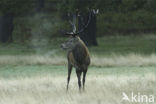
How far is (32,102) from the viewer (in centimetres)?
1317

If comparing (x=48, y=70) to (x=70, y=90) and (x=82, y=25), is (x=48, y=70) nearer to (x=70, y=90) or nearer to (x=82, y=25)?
(x=70, y=90)

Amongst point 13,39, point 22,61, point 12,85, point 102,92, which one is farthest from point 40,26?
point 102,92

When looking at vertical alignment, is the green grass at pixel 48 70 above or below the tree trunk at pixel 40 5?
above

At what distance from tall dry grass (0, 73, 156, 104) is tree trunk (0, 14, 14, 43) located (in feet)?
95.7

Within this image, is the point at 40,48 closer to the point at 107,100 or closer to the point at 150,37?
the point at 150,37

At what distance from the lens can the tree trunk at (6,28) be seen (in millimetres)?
47491

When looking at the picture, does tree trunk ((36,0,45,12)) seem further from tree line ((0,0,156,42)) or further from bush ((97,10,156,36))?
bush ((97,10,156,36))

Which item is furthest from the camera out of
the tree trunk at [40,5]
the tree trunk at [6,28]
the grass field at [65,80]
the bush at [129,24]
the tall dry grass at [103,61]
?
the tree trunk at [40,5]

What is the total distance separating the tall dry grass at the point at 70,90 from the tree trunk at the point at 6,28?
1148 inches

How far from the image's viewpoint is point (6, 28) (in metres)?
48.2

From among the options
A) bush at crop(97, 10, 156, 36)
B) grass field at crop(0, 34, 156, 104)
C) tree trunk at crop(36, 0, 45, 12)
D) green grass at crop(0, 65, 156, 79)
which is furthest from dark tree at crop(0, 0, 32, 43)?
tree trunk at crop(36, 0, 45, 12)

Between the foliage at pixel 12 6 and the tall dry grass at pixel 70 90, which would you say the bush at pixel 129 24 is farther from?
the tall dry grass at pixel 70 90

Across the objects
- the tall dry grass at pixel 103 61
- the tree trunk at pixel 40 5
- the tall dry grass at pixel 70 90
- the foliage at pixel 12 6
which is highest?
the tall dry grass at pixel 70 90

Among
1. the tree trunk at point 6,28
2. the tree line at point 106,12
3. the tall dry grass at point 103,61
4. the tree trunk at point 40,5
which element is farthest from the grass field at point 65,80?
the tree trunk at point 40,5
